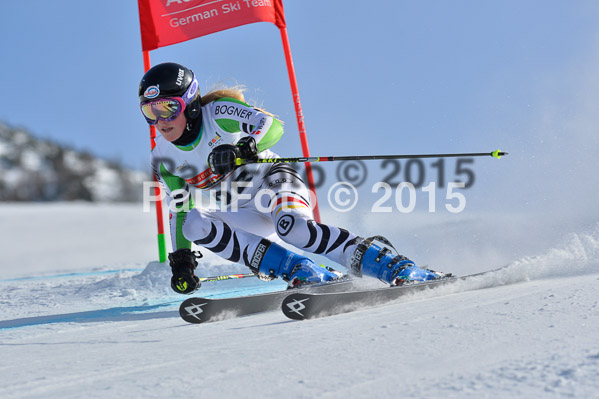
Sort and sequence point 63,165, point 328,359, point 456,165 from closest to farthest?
point 328,359 < point 456,165 < point 63,165

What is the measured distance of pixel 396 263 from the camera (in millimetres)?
3094

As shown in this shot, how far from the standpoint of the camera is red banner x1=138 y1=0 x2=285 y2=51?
5.47m

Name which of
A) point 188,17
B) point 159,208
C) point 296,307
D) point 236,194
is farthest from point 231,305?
point 188,17

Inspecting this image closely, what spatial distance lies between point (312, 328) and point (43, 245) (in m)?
13.8

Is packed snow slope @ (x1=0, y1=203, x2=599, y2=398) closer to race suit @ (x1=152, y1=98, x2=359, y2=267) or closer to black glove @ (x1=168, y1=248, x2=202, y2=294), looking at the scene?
black glove @ (x1=168, y1=248, x2=202, y2=294)

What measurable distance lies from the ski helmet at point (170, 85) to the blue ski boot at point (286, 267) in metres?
0.89

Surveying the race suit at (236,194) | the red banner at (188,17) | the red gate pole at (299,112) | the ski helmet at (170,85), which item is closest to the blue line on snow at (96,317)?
the race suit at (236,194)

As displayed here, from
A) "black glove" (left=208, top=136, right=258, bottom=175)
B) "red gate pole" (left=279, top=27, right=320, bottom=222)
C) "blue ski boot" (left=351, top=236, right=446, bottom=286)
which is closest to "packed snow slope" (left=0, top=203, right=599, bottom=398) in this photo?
"blue ski boot" (left=351, top=236, right=446, bottom=286)

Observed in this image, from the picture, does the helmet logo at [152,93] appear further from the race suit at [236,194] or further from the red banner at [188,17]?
the red banner at [188,17]

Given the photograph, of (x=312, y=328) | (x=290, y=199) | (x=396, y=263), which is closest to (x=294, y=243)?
(x=290, y=199)

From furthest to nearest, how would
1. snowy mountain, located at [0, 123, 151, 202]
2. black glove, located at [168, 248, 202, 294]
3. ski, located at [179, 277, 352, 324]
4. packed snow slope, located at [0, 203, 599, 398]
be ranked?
snowy mountain, located at [0, 123, 151, 202] < black glove, located at [168, 248, 202, 294] < ski, located at [179, 277, 352, 324] < packed snow slope, located at [0, 203, 599, 398]

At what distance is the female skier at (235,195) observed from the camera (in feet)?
10.4

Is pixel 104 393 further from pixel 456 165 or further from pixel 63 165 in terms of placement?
pixel 63 165

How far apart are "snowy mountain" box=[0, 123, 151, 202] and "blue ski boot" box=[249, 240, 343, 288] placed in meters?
40.7
